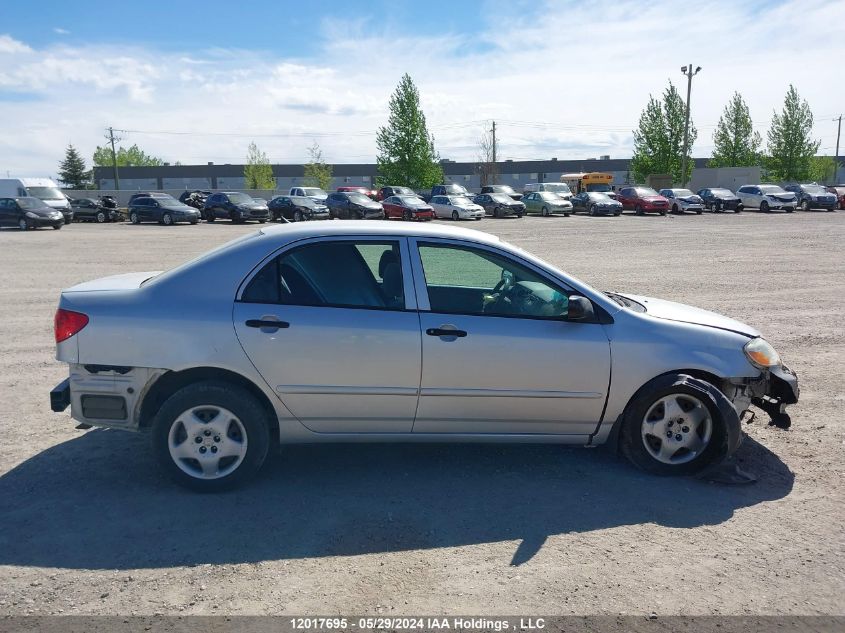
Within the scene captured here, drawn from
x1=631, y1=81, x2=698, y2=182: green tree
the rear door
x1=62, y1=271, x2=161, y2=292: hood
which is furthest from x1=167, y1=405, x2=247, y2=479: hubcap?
x1=631, y1=81, x2=698, y2=182: green tree

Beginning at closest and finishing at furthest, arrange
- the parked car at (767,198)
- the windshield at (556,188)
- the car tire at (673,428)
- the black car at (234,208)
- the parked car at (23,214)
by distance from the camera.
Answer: the car tire at (673,428) < the parked car at (23,214) < the black car at (234,208) < the parked car at (767,198) < the windshield at (556,188)

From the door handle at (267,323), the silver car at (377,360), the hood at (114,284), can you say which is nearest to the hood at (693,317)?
the silver car at (377,360)

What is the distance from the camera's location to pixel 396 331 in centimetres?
428

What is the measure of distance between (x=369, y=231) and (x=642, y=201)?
138ft

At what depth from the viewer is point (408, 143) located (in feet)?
214

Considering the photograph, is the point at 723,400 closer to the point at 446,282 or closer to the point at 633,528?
the point at 633,528

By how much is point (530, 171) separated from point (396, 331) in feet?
294

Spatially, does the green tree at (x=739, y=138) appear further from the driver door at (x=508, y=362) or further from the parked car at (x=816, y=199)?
the driver door at (x=508, y=362)

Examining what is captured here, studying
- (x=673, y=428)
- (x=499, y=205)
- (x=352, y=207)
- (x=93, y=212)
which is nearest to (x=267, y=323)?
(x=673, y=428)

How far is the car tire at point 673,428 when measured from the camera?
446 cm

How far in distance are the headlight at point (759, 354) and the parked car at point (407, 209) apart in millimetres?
35140

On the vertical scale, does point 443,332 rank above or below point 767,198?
below

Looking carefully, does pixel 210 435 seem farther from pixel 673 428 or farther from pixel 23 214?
pixel 23 214

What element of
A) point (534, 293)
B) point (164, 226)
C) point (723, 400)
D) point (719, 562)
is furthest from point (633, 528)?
point (164, 226)
